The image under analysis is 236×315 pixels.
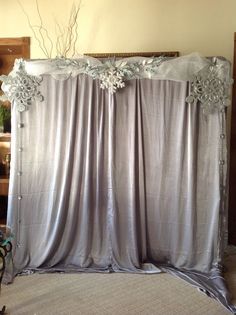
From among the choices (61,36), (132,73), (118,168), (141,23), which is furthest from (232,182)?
(61,36)

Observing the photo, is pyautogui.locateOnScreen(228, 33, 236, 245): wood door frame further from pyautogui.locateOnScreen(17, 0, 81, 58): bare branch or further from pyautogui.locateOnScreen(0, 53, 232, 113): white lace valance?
pyautogui.locateOnScreen(17, 0, 81, 58): bare branch

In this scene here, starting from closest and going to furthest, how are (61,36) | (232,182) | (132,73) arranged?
(132,73), (232,182), (61,36)

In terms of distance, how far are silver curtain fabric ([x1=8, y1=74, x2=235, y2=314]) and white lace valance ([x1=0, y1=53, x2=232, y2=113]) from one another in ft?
0.21

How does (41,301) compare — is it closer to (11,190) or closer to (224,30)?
(11,190)

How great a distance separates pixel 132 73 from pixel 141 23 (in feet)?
3.38

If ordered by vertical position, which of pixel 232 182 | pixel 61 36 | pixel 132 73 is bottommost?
pixel 232 182

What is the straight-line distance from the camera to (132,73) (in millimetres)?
2682

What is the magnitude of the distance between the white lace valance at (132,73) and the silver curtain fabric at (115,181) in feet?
0.21

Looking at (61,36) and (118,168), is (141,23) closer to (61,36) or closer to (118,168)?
(61,36)

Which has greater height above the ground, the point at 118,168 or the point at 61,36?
the point at 61,36

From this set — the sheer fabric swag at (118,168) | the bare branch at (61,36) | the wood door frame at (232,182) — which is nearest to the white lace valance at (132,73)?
the sheer fabric swag at (118,168)

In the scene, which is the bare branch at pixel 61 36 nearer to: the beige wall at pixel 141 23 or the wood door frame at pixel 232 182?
the beige wall at pixel 141 23

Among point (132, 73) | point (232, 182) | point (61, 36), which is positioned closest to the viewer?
point (132, 73)

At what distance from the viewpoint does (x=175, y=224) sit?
9.07ft
